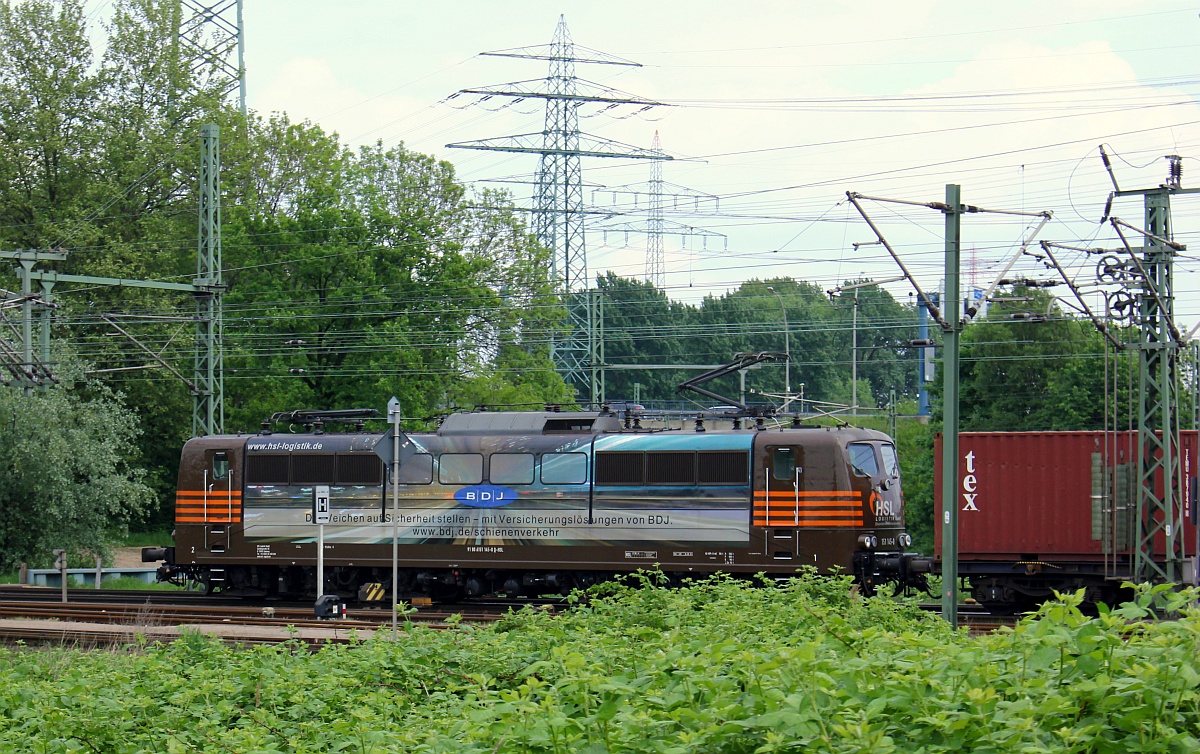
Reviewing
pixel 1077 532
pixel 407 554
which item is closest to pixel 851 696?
pixel 1077 532

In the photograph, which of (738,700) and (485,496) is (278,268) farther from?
→ (738,700)

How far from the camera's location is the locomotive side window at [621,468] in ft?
71.5

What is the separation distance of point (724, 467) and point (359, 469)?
290 inches

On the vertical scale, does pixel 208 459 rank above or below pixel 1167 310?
below

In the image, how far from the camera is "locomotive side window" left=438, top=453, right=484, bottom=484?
22984 mm

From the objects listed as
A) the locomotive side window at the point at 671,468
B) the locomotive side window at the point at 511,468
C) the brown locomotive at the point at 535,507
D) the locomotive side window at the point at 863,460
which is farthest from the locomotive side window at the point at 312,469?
the locomotive side window at the point at 863,460

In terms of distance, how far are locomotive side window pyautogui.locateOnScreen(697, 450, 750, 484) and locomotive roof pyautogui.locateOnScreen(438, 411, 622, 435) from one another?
197 cm

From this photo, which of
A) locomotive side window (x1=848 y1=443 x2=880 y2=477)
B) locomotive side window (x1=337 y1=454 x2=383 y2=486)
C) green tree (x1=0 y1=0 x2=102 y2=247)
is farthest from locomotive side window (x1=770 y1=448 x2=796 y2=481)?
green tree (x1=0 y1=0 x2=102 y2=247)

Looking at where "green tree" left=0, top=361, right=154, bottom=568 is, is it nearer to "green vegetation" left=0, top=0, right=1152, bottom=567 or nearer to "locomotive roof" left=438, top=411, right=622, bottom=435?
"green vegetation" left=0, top=0, right=1152, bottom=567

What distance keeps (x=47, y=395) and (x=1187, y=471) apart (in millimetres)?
27640

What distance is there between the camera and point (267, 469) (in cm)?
2472

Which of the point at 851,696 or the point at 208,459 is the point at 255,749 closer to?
the point at 851,696

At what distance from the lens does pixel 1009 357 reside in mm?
49531

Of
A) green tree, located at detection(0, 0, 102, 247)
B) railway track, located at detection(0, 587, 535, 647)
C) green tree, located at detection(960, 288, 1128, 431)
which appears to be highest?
green tree, located at detection(0, 0, 102, 247)
